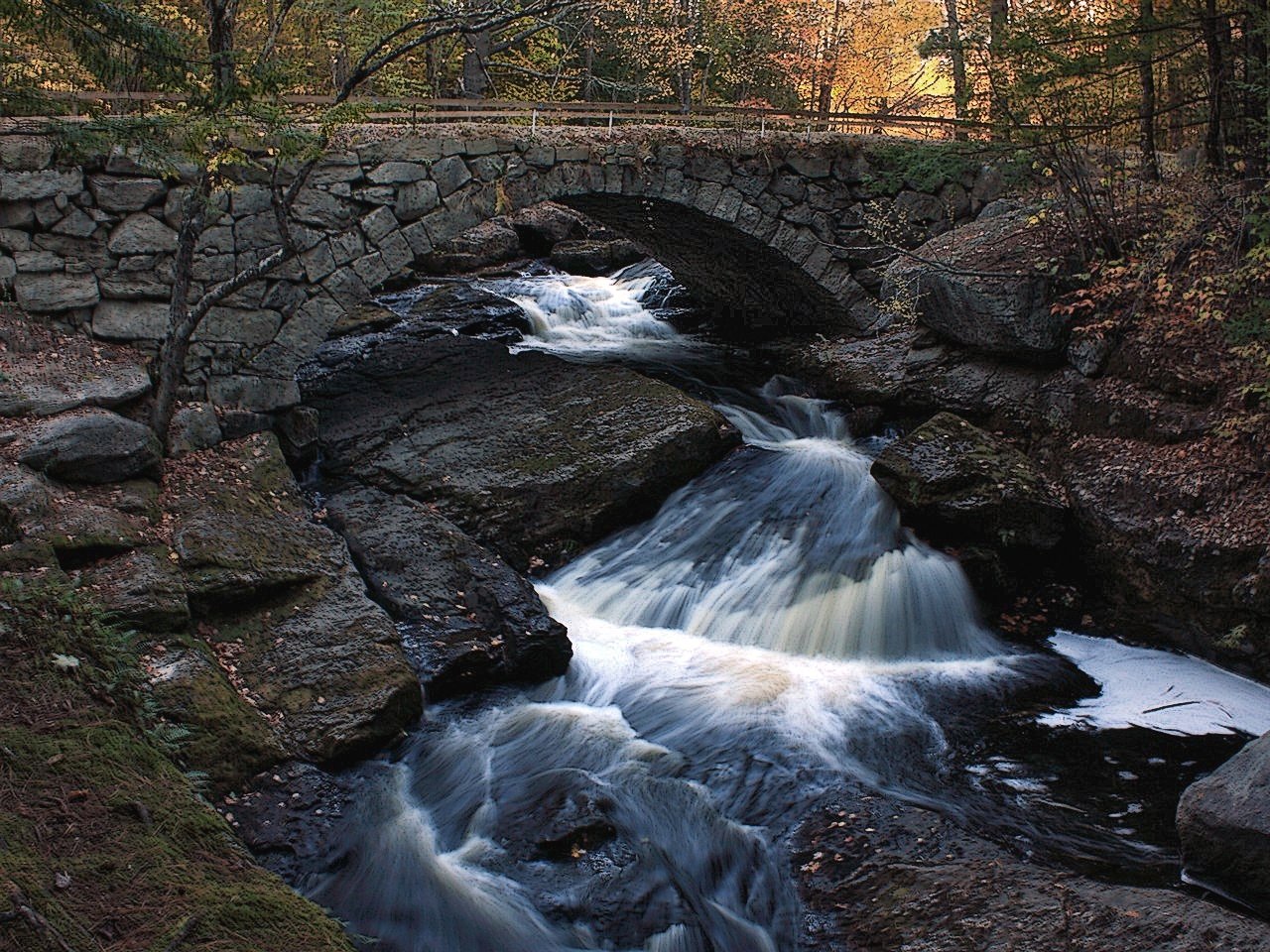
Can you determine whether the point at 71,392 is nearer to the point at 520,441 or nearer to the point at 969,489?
the point at 520,441

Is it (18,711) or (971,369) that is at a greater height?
(971,369)

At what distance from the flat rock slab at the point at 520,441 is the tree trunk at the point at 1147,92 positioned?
541 centimetres

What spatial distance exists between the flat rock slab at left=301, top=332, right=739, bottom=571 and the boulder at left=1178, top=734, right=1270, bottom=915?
5.93m

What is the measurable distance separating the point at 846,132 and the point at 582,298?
5227 mm

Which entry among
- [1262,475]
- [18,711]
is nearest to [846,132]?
[1262,475]

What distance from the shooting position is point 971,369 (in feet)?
37.7

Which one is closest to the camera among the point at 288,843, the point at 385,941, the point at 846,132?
the point at 385,941

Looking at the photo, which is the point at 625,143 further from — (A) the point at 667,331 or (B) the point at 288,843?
(B) the point at 288,843

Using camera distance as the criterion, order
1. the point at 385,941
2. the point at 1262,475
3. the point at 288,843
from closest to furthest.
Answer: the point at 385,941
the point at 288,843
the point at 1262,475

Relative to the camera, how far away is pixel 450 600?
28.3ft

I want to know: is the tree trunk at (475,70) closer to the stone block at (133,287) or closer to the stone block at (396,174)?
the stone block at (396,174)

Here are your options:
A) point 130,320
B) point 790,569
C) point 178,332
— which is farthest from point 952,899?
point 130,320

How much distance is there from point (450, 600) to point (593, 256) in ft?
41.0

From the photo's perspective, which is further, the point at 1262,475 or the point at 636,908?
the point at 1262,475
